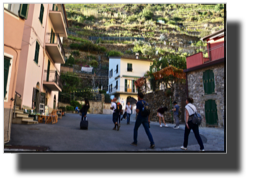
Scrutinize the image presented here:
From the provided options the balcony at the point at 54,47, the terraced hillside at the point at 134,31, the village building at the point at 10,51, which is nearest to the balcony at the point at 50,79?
the balcony at the point at 54,47

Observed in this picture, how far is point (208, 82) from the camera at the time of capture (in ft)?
30.0

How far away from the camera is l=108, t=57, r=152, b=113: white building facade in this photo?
17244 millimetres

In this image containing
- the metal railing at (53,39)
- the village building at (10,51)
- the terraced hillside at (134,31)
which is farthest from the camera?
the metal railing at (53,39)

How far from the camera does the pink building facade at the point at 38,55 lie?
318 inches

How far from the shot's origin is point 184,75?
10523 mm

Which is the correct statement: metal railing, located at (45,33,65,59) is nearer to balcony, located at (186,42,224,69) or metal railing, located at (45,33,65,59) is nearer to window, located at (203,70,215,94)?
balcony, located at (186,42,224,69)

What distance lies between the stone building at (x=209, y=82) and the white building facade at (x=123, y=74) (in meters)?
7.47

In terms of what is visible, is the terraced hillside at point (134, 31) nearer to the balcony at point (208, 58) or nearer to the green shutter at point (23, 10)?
Answer: the balcony at point (208, 58)

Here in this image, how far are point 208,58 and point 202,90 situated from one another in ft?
5.70

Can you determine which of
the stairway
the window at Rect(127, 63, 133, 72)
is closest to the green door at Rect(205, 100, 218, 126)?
the stairway

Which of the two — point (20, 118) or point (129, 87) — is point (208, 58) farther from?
point (20, 118)

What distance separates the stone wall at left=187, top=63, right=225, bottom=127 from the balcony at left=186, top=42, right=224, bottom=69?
1.41 feet
